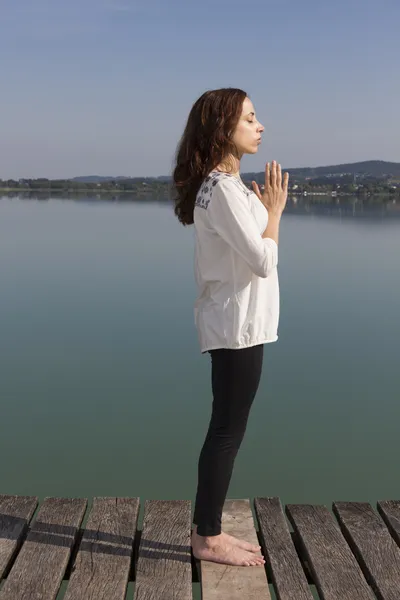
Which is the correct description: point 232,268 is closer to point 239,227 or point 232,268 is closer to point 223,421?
point 239,227

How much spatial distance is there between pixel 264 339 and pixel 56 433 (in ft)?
10.9

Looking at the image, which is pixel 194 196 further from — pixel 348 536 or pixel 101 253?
pixel 101 253

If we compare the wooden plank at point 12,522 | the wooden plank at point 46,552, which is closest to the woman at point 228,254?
the wooden plank at point 46,552

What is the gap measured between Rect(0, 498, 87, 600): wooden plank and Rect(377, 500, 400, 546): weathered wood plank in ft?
4.30

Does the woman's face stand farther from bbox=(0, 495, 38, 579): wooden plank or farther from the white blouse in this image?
bbox=(0, 495, 38, 579): wooden plank

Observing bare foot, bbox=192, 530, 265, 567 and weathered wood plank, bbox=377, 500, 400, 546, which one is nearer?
bare foot, bbox=192, 530, 265, 567

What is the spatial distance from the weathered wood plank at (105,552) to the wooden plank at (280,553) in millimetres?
535

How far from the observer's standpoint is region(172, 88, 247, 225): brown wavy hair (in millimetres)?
2572

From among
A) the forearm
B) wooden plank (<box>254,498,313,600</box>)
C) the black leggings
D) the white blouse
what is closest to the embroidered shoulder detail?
the white blouse

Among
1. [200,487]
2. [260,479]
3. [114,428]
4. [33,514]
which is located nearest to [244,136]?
[200,487]

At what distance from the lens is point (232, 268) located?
261 centimetres

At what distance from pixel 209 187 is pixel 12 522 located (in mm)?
1657

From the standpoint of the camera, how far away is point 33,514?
3281mm

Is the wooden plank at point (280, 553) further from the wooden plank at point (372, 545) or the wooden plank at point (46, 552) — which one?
the wooden plank at point (46, 552)
